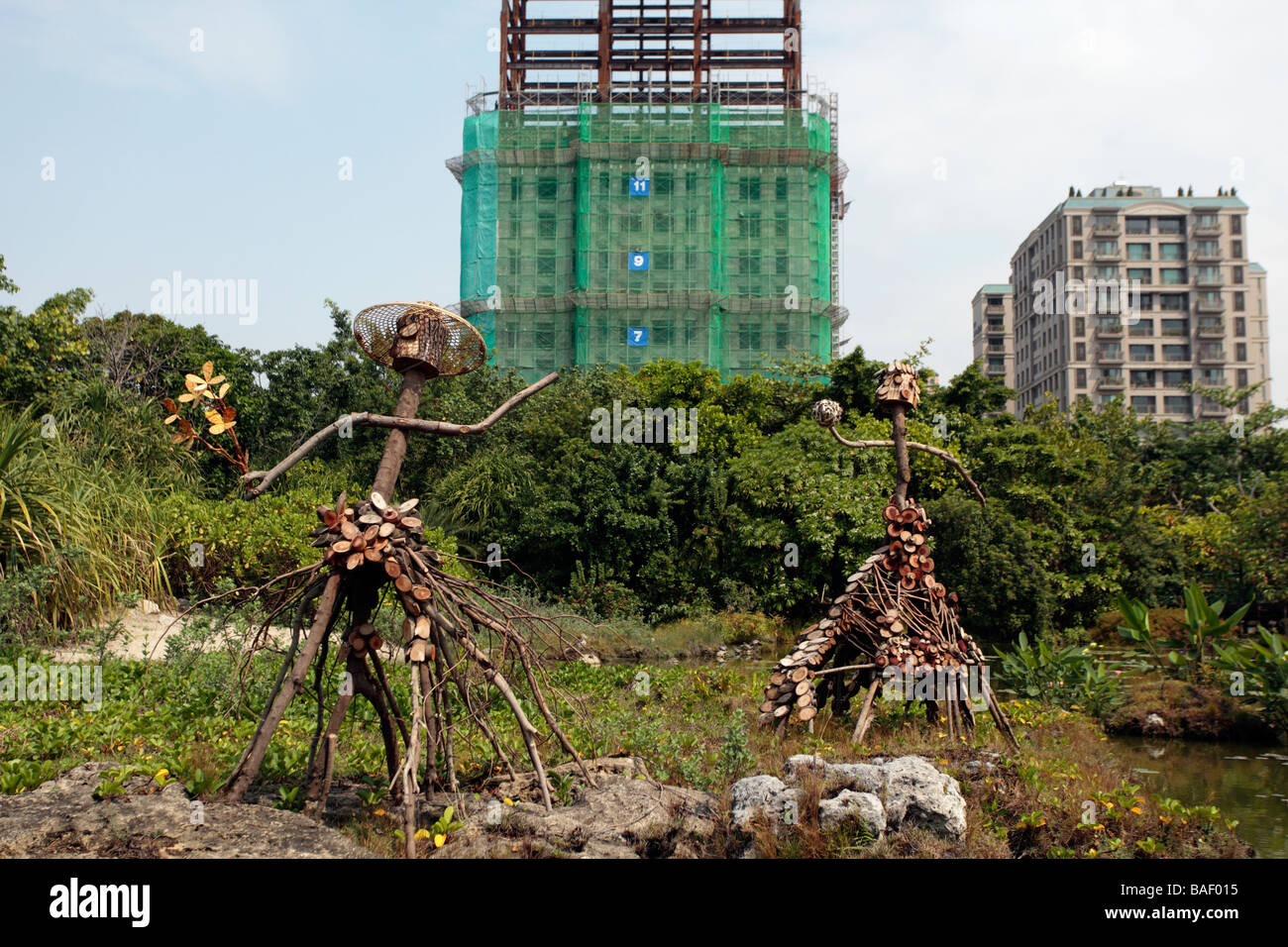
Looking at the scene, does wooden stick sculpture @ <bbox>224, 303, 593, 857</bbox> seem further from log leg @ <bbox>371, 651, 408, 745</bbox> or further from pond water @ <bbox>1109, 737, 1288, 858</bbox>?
pond water @ <bbox>1109, 737, 1288, 858</bbox>

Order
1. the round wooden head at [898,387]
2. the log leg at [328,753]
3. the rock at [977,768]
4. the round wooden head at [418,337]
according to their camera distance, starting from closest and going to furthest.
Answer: the log leg at [328,753] < the round wooden head at [418,337] < the rock at [977,768] < the round wooden head at [898,387]

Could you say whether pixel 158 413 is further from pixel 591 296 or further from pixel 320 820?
pixel 591 296

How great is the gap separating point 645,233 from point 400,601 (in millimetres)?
34321

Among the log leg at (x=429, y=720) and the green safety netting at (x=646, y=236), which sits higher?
the green safety netting at (x=646, y=236)

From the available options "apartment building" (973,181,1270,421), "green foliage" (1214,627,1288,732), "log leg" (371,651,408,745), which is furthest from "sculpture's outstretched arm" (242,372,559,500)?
"apartment building" (973,181,1270,421)

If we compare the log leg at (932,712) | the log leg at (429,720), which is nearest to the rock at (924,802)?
the log leg at (429,720)

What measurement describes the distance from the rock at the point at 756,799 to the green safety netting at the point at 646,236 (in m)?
32.4

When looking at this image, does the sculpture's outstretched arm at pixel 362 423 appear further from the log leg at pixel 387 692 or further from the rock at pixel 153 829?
the rock at pixel 153 829

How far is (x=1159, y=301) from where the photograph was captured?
64.8 metres

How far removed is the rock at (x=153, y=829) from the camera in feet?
14.5

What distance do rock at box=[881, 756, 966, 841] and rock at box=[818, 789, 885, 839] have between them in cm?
12

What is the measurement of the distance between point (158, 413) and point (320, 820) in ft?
44.9

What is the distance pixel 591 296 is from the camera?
3731 centimetres
